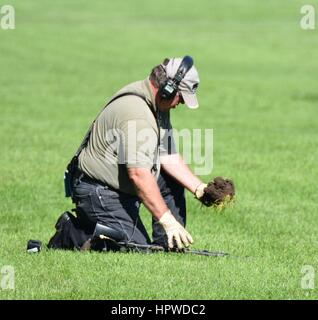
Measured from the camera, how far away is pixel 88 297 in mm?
8047

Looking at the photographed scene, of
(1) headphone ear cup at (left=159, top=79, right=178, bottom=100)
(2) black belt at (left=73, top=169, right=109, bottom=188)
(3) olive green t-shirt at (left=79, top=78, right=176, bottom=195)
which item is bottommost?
(2) black belt at (left=73, top=169, right=109, bottom=188)

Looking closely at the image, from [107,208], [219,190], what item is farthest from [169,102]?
[107,208]

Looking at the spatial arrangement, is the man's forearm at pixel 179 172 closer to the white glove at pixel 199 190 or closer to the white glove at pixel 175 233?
the white glove at pixel 199 190

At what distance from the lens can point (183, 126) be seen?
22016 mm

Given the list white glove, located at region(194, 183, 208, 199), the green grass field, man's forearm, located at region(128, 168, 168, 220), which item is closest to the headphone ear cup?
man's forearm, located at region(128, 168, 168, 220)

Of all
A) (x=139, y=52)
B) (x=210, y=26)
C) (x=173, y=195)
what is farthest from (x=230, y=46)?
(x=173, y=195)

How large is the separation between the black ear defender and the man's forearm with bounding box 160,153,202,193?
985mm

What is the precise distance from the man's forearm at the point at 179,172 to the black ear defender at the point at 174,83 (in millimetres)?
985

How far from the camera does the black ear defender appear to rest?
30.1 ft

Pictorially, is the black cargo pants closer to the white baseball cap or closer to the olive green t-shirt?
the olive green t-shirt

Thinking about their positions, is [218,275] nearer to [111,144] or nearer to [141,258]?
[141,258]

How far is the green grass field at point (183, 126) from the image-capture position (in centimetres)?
877

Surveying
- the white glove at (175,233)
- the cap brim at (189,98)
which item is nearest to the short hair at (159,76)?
the cap brim at (189,98)
